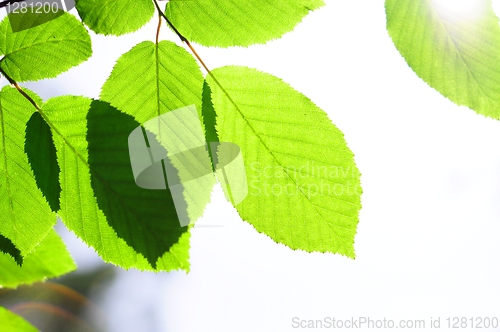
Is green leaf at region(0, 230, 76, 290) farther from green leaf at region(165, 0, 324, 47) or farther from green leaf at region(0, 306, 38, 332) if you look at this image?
green leaf at region(165, 0, 324, 47)

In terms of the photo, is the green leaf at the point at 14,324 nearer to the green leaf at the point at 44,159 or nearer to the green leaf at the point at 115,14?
the green leaf at the point at 44,159

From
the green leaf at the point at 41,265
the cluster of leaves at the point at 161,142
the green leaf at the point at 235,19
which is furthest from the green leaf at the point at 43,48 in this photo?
the green leaf at the point at 41,265

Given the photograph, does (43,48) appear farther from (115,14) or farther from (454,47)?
(454,47)

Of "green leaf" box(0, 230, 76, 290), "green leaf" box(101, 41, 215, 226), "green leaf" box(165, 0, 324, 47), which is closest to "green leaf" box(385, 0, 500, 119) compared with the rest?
"green leaf" box(165, 0, 324, 47)

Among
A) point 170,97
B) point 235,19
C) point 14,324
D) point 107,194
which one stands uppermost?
point 235,19

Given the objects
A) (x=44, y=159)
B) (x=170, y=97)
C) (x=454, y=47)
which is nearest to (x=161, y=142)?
(x=170, y=97)
